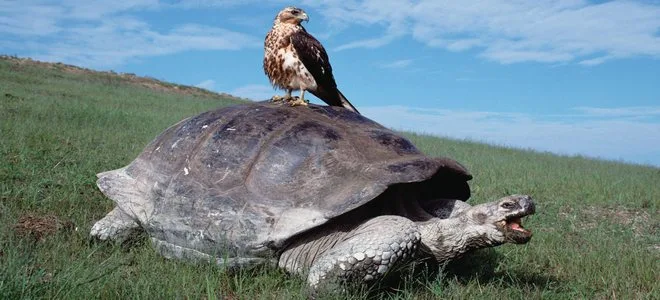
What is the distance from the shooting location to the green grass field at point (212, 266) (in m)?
3.91

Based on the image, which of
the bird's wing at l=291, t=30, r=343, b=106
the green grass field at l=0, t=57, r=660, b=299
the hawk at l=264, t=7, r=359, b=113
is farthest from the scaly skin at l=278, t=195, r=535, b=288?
the bird's wing at l=291, t=30, r=343, b=106

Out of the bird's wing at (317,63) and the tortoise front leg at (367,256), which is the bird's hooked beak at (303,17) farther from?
the tortoise front leg at (367,256)

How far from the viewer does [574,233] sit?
23.0 ft

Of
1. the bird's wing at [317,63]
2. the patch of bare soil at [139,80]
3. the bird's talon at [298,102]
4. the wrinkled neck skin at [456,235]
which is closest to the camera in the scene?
the wrinkled neck skin at [456,235]

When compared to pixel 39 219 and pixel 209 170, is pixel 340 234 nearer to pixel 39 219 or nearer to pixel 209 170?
pixel 209 170

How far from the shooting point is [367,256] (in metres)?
3.76

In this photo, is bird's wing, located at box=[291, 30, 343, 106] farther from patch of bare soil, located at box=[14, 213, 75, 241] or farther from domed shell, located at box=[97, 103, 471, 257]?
patch of bare soil, located at box=[14, 213, 75, 241]

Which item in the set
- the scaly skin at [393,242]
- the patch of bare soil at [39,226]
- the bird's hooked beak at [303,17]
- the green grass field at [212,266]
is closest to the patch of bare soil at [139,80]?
the green grass field at [212,266]

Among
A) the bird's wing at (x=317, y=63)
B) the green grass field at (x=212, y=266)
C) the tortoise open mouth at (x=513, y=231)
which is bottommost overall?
the green grass field at (x=212, y=266)

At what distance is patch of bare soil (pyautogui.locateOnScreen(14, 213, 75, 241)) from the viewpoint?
5137 millimetres

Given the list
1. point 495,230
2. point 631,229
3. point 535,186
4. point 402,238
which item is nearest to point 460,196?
point 495,230

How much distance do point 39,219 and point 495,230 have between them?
411 centimetres

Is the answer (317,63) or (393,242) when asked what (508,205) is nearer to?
(393,242)

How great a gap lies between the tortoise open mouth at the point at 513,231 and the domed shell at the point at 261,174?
0.66 metres
